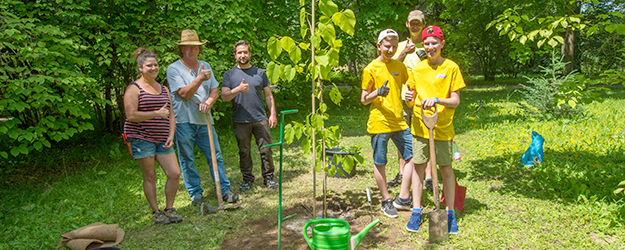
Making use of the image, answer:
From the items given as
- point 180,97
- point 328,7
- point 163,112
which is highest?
point 328,7

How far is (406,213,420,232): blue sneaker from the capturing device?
133 inches

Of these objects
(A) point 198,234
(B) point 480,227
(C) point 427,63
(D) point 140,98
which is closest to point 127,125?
(D) point 140,98

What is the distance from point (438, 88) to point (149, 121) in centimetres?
268

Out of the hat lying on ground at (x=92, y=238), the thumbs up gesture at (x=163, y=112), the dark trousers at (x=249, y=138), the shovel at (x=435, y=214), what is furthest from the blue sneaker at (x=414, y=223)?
the hat lying on ground at (x=92, y=238)

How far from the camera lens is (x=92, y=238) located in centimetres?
335

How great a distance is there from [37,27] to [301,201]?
388 centimetres

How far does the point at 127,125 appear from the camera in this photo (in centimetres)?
356

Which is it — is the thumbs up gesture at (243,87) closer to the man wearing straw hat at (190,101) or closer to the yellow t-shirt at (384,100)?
the man wearing straw hat at (190,101)

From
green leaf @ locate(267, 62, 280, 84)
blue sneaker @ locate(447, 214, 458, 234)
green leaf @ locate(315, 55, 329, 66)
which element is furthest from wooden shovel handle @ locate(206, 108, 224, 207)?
blue sneaker @ locate(447, 214, 458, 234)

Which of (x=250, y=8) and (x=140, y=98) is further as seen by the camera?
(x=250, y=8)

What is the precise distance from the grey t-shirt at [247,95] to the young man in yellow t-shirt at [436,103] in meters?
1.92

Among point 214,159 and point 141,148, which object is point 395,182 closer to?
point 214,159

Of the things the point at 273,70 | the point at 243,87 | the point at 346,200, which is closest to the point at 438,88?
the point at 273,70

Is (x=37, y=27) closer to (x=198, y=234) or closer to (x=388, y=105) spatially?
(x=198, y=234)
